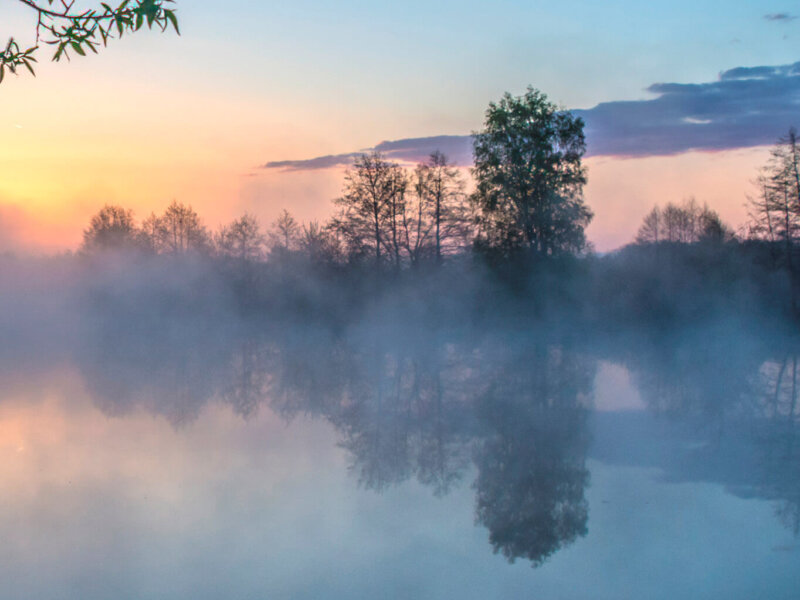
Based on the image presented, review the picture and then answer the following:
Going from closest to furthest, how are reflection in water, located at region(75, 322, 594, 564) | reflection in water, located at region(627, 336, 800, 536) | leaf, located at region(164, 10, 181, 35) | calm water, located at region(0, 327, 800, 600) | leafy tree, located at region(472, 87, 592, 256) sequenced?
1. leaf, located at region(164, 10, 181, 35)
2. calm water, located at region(0, 327, 800, 600)
3. reflection in water, located at region(75, 322, 594, 564)
4. reflection in water, located at region(627, 336, 800, 536)
5. leafy tree, located at region(472, 87, 592, 256)

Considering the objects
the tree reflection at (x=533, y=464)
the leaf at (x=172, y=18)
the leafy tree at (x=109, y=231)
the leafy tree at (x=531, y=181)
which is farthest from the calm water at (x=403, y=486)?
the leafy tree at (x=109, y=231)

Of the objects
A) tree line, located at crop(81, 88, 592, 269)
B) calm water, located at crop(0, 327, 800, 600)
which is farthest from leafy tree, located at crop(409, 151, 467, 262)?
calm water, located at crop(0, 327, 800, 600)

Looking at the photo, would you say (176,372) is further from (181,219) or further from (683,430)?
(181,219)

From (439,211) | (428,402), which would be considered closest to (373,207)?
(439,211)

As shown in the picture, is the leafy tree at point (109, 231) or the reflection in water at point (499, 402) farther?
the leafy tree at point (109, 231)

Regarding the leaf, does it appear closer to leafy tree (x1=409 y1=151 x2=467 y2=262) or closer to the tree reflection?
the tree reflection

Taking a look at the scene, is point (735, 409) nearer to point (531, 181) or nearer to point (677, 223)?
point (531, 181)

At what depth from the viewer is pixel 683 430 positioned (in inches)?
349

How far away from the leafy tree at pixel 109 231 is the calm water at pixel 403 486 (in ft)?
94.6

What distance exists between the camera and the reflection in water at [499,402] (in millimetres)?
6582

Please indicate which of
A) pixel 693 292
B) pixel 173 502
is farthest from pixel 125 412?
pixel 693 292

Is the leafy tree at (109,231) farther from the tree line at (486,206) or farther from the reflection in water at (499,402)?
the reflection in water at (499,402)

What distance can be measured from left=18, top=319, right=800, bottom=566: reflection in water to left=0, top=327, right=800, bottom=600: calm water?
47mm

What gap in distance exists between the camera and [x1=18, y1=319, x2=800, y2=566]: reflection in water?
658 cm
